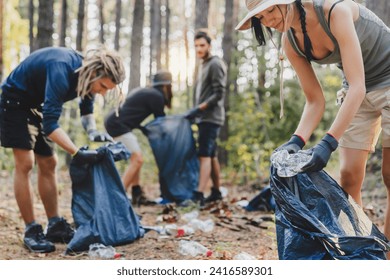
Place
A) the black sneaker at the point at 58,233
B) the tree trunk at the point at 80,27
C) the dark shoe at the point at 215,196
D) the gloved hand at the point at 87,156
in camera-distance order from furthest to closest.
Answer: the tree trunk at the point at 80,27 → the dark shoe at the point at 215,196 → the black sneaker at the point at 58,233 → the gloved hand at the point at 87,156

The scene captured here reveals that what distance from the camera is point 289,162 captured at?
6.54ft

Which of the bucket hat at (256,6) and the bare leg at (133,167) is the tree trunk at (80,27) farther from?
the bucket hat at (256,6)

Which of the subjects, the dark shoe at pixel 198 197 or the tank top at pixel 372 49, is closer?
the tank top at pixel 372 49

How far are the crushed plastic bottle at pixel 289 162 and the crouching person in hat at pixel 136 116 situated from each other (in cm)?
276

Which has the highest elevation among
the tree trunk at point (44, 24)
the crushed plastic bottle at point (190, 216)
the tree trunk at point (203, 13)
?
the tree trunk at point (203, 13)

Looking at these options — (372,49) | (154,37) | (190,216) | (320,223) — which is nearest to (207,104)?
(190,216)

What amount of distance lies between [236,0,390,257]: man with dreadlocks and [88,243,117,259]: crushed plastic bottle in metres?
1.48

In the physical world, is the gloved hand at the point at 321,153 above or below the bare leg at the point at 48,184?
above

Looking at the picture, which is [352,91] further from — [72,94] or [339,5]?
[72,94]

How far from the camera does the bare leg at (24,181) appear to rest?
3.22m

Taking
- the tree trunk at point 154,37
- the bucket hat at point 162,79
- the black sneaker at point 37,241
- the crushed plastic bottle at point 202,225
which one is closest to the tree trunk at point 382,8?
the bucket hat at point 162,79

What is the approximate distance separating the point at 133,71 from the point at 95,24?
20.0 metres

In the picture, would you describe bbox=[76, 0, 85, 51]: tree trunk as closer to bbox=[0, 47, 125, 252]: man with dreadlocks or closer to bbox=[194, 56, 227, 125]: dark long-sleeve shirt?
bbox=[194, 56, 227, 125]: dark long-sleeve shirt
